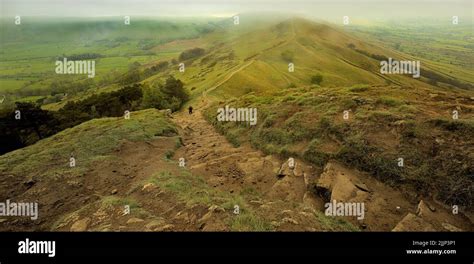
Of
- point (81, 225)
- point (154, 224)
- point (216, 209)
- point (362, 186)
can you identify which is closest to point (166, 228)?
point (154, 224)

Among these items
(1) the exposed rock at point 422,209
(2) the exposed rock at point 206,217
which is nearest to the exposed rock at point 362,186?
(1) the exposed rock at point 422,209

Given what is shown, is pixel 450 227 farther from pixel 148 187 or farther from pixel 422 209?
pixel 148 187

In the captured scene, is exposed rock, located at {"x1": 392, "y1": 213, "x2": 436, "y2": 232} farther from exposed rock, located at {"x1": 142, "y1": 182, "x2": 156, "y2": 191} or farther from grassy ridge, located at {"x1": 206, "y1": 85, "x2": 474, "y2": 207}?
exposed rock, located at {"x1": 142, "y1": 182, "x2": 156, "y2": 191}

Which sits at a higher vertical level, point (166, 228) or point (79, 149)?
point (166, 228)

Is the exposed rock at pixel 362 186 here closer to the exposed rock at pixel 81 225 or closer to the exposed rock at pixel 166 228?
the exposed rock at pixel 166 228

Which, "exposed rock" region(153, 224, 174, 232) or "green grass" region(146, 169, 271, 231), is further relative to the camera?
"exposed rock" region(153, 224, 174, 232)

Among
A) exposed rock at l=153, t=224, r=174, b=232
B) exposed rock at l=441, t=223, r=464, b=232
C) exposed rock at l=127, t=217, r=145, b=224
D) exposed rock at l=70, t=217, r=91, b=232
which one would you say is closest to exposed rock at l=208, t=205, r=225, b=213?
exposed rock at l=153, t=224, r=174, b=232

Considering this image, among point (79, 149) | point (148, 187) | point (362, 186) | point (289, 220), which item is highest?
point (289, 220)
